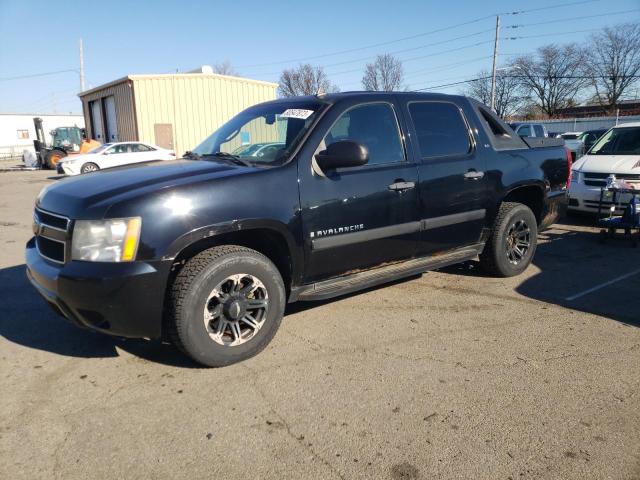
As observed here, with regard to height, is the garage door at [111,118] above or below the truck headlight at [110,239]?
above

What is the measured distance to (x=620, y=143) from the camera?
8.71 metres

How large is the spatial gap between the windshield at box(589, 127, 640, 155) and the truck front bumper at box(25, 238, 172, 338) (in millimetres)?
8393

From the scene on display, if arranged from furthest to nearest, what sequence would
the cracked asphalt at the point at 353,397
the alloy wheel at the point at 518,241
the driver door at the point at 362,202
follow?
the alloy wheel at the point at 518,241 < the driver door at the point at 362,202 < the cracked asphalt at the point at 353,397

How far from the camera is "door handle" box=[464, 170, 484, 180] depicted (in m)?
4.46

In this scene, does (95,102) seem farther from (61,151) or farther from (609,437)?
(609,437)

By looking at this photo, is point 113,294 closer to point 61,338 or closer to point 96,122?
point 61,338

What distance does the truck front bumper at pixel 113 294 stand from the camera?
283cm

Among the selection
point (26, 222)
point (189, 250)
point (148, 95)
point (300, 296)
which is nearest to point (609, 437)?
point (300, 296)

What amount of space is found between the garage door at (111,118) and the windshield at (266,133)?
25511 mm

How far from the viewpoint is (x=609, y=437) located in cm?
249

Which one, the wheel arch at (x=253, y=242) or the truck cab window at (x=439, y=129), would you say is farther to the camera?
the truck cab window at (x=439, y=129)

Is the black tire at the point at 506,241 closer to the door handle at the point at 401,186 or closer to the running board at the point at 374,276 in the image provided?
the running board at the point at 374,276

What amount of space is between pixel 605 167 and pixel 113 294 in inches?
315

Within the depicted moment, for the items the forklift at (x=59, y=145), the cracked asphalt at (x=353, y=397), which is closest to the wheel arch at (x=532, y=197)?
the cracked asphalt at (x=353, y=397)
